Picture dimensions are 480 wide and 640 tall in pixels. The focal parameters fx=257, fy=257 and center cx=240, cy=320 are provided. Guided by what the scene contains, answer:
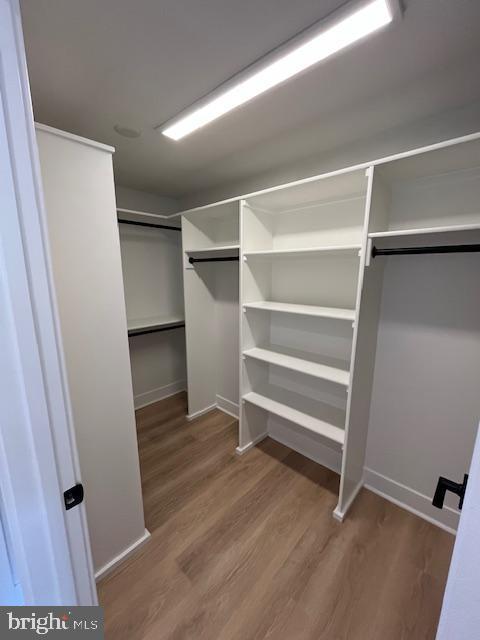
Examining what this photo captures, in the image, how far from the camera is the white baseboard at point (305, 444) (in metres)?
2.13

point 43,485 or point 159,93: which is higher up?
point 159,93

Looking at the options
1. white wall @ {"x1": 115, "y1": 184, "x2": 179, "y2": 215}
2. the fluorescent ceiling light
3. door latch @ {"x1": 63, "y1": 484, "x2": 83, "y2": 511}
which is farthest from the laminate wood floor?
white wall @ {"x1": 115, "y1": 184, "x2": 179, "y2": 215}

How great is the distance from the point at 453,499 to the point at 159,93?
9.52 ft

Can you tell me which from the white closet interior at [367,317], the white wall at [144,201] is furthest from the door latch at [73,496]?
the white wall at [144,201]

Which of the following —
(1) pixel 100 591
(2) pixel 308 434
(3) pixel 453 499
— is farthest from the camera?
(2) pixel 308 434

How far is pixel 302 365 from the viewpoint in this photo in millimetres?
1916

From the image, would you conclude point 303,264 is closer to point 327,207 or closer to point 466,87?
point 327,207

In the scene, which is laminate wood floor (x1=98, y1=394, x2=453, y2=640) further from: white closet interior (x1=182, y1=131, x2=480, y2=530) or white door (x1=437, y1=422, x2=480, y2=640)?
white door (x1=437, y1=422, x2=480, y2=640)

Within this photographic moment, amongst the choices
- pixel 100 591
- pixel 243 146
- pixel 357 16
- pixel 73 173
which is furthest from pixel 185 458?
pixel 357 16

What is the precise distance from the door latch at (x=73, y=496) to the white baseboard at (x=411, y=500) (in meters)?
2.02

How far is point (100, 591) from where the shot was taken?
1345 mm

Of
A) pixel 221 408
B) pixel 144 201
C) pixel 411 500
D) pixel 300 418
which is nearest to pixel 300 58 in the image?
pixel 300 418

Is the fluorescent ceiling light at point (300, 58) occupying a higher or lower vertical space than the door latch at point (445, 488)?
higher

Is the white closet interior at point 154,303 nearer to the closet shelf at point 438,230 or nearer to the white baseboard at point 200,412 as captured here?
the white baseboard at point 200,412
